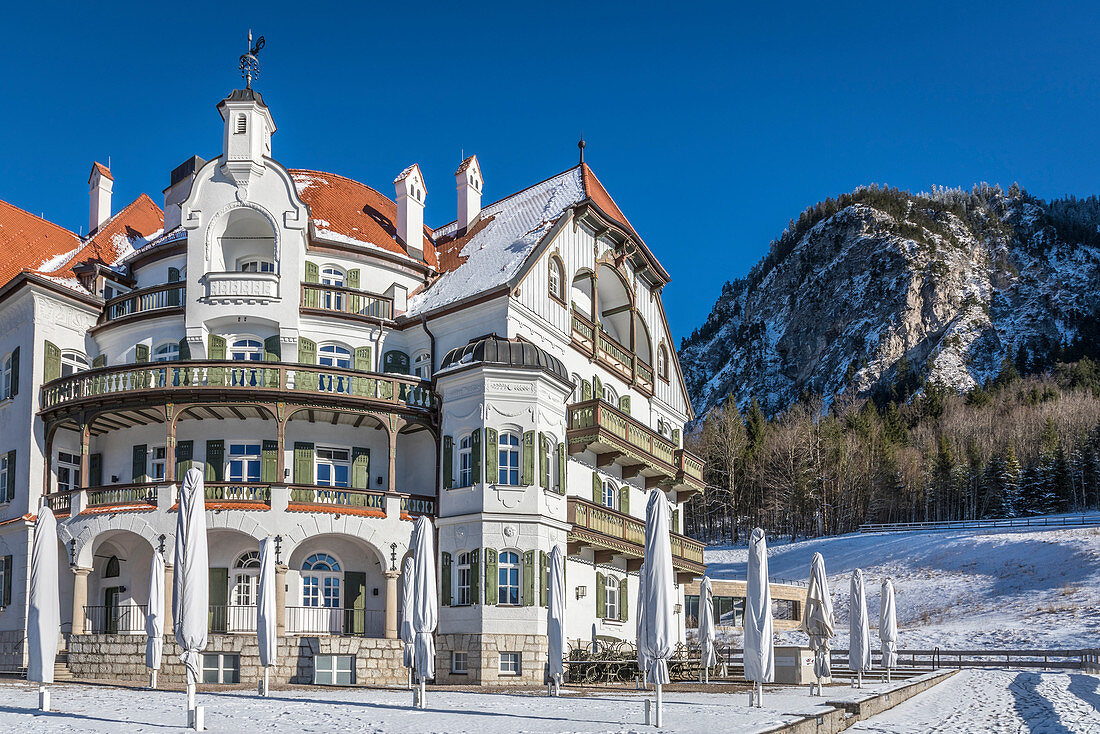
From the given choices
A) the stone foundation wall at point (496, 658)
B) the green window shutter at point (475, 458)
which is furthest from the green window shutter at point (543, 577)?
the green window shutter at point (475, 458)

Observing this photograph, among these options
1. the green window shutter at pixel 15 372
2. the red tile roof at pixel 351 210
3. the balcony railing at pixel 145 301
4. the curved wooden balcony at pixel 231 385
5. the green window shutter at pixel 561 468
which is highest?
the red tile roof at pixel 351 210

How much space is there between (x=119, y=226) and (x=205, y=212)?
846 centimetres

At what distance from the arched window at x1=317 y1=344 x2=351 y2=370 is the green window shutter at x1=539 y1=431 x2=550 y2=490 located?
274 inches

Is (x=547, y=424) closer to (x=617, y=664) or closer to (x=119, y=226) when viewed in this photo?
(x=617, y=664)

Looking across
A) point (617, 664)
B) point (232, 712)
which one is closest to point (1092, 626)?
point (617, 664)

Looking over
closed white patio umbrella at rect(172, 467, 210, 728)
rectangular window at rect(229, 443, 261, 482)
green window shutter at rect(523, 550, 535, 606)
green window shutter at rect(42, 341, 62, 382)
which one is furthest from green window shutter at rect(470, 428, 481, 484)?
closed white patio umbrella at rect(172, 467, 210, 728)

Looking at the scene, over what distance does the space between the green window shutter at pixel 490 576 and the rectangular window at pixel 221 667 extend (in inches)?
263

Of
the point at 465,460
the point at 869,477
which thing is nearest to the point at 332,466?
the point at 465,460

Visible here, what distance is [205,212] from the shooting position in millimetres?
34438

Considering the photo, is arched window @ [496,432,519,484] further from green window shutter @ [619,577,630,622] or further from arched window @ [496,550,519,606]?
green window shutter @ [619,577,630,622]

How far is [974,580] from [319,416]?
5233cm

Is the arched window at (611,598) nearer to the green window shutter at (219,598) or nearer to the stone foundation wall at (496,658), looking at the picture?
the stone foundation wall at (496,658)

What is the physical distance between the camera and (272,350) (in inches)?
1336

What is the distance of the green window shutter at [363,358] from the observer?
3506cm
